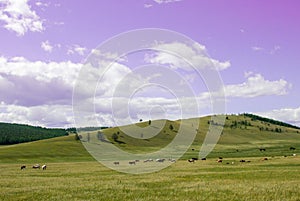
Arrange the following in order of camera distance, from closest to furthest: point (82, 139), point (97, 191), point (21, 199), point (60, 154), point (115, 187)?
point (21, 199)
point (97, 191)
point (115, 187)
point (60, 154)
point (82, 139)

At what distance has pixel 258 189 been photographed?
28016 millimetres

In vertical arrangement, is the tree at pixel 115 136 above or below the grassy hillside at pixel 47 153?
above

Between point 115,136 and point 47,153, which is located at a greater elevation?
point 115,136

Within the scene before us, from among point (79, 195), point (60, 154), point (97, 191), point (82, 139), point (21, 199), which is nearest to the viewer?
point (21, 199)

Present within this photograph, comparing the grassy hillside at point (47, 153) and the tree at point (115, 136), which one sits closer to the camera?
the grassy hillside at point (47, 153)

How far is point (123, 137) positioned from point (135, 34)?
13733cm

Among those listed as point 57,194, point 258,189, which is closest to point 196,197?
point 258,189

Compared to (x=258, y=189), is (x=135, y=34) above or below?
above

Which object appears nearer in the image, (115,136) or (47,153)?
(47,153)

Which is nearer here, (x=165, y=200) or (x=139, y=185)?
(x=165, y=200)

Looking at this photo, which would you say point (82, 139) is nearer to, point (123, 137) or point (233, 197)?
point (123, 137)

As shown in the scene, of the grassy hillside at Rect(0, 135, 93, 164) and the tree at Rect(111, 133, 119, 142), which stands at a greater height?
the tree at Rect(111, 133, 119, 142)

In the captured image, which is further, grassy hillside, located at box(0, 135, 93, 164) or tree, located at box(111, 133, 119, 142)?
tree, located at box(111, 133, 119, 142)

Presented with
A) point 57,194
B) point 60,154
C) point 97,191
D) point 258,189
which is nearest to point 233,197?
point 258,189
